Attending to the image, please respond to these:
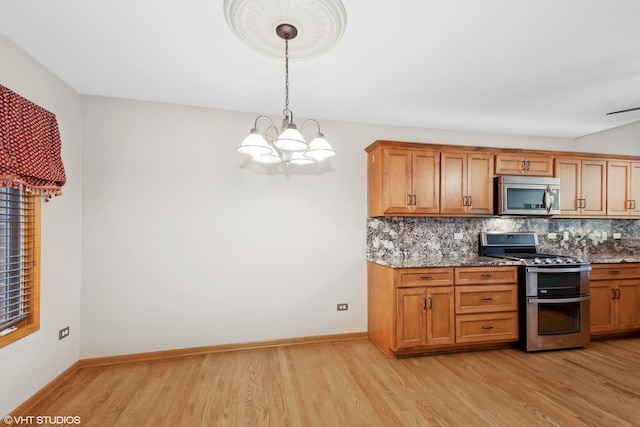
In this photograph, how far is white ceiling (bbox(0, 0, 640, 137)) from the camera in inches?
67.4

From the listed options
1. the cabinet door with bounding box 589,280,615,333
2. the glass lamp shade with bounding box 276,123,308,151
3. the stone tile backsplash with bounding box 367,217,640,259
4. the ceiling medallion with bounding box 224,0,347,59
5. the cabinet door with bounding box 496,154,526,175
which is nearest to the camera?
the ceiling medallion with bounding box 224,0,347,59

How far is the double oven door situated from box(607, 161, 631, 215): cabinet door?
1.22 m

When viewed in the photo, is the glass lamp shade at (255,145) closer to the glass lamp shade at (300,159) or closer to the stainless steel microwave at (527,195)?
the glass lamp shade at (300,159)

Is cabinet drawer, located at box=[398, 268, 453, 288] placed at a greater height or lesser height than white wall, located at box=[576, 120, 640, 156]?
lesser

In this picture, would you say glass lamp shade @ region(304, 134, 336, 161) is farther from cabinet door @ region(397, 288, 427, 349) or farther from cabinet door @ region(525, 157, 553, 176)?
cabinet door @ region(525, 157, 553, 176)

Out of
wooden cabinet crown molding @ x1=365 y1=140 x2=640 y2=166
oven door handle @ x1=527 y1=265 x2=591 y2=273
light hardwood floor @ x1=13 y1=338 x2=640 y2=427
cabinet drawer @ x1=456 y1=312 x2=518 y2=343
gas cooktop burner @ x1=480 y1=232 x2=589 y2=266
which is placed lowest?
light hardwood floor @ x1=13 y1=338 x2=640 y2=427

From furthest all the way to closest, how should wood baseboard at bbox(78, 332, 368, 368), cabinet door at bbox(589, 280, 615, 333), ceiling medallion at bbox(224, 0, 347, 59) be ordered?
cabinet door at bbox(589, 280, 615, 333), wood baseboard at bbox(78, 332, 368, 368), ceiling medallion at bbox(224, 0, 347, 59)

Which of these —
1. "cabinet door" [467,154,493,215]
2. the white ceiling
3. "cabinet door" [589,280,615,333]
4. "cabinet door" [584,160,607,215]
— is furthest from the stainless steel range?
the white ceiling

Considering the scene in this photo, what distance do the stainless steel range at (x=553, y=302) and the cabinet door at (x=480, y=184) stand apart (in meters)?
0.67

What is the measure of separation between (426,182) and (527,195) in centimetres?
130

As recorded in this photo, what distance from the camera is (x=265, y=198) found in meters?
3.24

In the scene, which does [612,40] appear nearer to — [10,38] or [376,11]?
[376,11]

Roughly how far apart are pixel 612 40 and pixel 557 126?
79.7 inches

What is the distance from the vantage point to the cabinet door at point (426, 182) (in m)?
3.25
